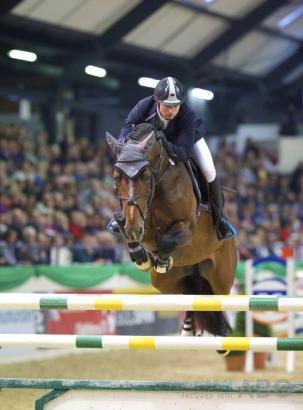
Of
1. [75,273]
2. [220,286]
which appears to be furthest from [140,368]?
[220,286]

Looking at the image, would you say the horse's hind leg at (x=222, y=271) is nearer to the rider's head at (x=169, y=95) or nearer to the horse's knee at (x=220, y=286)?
the horse's knee at (x=220, y=286)

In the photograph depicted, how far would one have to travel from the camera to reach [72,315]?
11578 mm

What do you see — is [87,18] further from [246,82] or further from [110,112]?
[246,82]

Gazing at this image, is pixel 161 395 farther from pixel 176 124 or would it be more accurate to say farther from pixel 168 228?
pixel 176 124

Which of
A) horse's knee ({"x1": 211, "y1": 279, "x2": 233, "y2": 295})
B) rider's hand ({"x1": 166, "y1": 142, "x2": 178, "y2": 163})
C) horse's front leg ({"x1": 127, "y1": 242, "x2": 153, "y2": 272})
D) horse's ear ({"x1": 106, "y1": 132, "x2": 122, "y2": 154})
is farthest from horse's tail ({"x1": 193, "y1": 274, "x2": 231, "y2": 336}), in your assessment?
horse's ear ({"x1": 106, "y1": 132, "x2": 122, "y2": 154})

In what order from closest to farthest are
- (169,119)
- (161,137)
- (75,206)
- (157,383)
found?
(157,383), (161,137), (169,119), (75,206)

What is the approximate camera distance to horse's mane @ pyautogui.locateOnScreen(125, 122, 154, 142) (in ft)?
19.1

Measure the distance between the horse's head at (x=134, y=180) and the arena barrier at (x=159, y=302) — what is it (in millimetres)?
632

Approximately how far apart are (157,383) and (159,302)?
0.49 metres

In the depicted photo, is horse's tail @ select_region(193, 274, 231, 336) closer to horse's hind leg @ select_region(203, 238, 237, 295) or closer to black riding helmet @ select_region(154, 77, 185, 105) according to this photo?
horse's hind leg @ select_region(203, 238, 237, 295)

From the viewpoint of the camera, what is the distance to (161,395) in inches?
194

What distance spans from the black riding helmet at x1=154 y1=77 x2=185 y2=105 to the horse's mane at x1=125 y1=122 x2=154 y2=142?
0.74 ft

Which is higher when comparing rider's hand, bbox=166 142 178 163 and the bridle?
rider's hand, bbox=166 142 178 163

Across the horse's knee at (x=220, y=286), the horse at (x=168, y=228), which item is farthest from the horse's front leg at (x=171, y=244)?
the horse's knee at (x=220, y=286)
